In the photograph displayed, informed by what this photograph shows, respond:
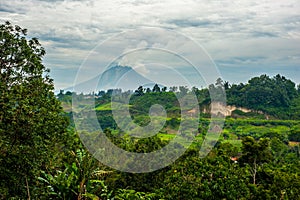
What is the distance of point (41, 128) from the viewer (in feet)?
31.0

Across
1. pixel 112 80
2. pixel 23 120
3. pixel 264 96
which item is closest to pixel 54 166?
pixel 23 120

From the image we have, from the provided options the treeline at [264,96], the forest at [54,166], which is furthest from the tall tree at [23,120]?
the treeline at [264,96]

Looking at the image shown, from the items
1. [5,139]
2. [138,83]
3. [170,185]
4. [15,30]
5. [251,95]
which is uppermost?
[251,95]

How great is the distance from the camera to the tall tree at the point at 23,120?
890 centimetres

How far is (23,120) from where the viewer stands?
8.96m

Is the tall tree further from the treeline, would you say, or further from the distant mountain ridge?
the treeline

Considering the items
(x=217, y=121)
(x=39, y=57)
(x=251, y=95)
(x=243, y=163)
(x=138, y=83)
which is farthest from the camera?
(x=251, y=95)

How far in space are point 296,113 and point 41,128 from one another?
49.7 meters

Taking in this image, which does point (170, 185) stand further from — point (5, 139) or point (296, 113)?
point (296, 113)

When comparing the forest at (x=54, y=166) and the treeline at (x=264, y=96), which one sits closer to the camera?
the forest at (x=54, y=166)

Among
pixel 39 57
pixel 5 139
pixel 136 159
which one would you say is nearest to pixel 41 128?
pixel 5 139

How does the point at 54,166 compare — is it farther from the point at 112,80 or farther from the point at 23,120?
the point at 112,80

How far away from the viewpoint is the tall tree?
8.90 meters

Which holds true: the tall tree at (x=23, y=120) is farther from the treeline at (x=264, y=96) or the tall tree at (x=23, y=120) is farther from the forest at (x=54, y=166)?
the treeline at (x=264, y=96)
